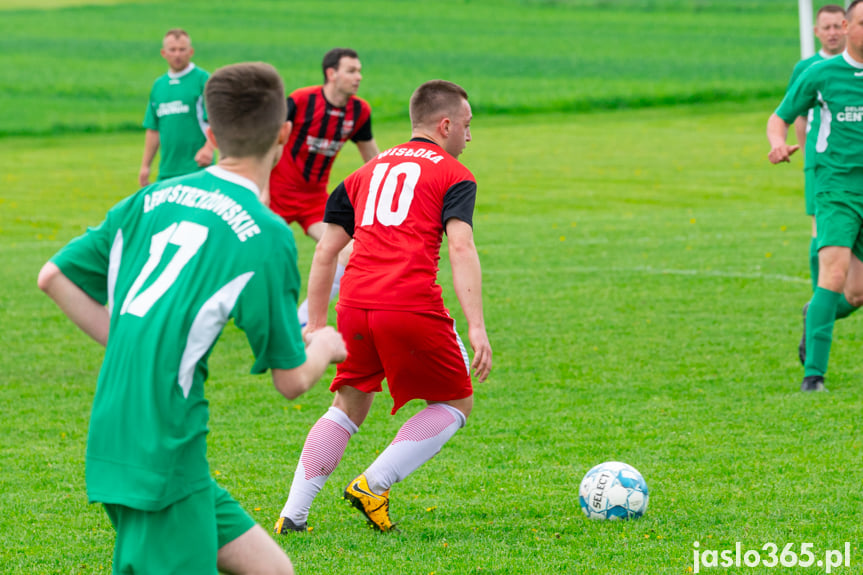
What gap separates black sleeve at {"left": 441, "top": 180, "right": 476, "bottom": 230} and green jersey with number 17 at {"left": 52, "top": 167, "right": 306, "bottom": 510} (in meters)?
1.85

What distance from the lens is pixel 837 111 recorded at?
7285 mm

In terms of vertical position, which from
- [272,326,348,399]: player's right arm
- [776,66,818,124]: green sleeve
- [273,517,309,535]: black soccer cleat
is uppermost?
[776,66,818,124]: green sleeve

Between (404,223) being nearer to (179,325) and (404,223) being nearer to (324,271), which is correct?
(324,271)

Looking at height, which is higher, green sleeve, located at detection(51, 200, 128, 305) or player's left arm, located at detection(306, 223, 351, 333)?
green sleeve, located at detection(51, 200, 128, 305)

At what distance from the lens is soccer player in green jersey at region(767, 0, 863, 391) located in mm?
7227

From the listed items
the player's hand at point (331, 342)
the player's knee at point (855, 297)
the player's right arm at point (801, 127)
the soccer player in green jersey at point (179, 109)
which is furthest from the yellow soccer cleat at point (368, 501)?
the soccer player in green jersey at point (179, 109)

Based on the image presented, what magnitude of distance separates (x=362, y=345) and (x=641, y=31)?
164 feet

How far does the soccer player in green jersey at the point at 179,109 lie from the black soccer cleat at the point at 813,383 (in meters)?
6.92

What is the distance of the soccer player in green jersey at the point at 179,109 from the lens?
12.0m

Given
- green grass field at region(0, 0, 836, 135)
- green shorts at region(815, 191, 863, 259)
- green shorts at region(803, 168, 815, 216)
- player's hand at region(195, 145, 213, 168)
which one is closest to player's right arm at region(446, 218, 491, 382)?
green shorts at region(815, 191, 863, 259)

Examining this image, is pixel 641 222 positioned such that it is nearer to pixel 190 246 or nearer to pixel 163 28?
pixel 190 246

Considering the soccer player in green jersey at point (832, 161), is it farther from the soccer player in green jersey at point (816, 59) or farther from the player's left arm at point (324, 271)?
the player's left arm at point (324, 271)

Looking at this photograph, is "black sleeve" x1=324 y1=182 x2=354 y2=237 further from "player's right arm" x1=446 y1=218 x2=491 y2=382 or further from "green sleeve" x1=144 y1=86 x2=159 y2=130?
"green sleeve" x1=144 y1=86 x2=159 y2=130

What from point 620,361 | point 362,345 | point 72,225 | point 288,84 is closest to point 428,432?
point 362,345
